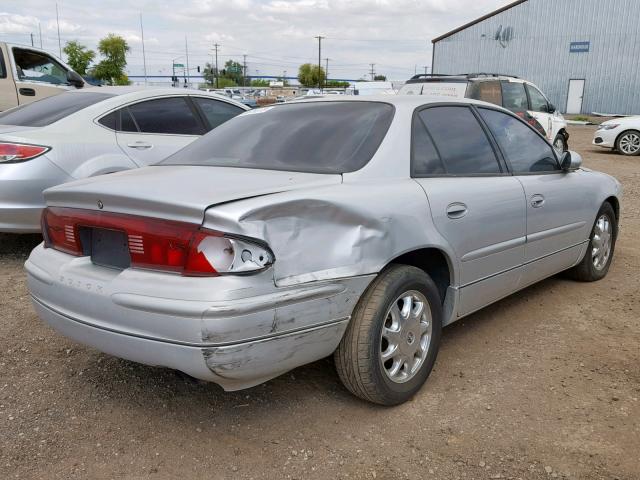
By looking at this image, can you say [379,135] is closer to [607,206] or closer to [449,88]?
[607,206]

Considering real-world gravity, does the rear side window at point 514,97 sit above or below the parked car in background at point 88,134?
above

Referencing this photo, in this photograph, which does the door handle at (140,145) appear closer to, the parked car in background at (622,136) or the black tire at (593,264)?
the black tire at (593,264)

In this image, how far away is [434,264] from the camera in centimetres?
328

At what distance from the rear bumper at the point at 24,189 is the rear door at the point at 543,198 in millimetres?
3454

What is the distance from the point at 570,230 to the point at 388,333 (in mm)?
2142

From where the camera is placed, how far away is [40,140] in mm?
4992

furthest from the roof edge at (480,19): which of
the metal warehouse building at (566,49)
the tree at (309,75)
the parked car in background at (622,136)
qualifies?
the tree at (309,75)

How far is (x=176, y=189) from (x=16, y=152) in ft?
10.0

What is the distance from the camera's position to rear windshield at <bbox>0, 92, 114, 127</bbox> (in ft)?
17.8

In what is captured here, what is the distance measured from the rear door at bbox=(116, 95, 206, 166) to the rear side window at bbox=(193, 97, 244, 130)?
4.6 inches

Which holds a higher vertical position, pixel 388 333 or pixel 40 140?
pixel 40 140

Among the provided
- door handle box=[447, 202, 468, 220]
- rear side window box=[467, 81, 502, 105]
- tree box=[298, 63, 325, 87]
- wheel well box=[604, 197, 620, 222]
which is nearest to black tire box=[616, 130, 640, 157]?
rear side window box=[467, 81, 502, 105]

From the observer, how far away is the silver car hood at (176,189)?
2398mm

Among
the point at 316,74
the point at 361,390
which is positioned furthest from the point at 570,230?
the point at 316,74
